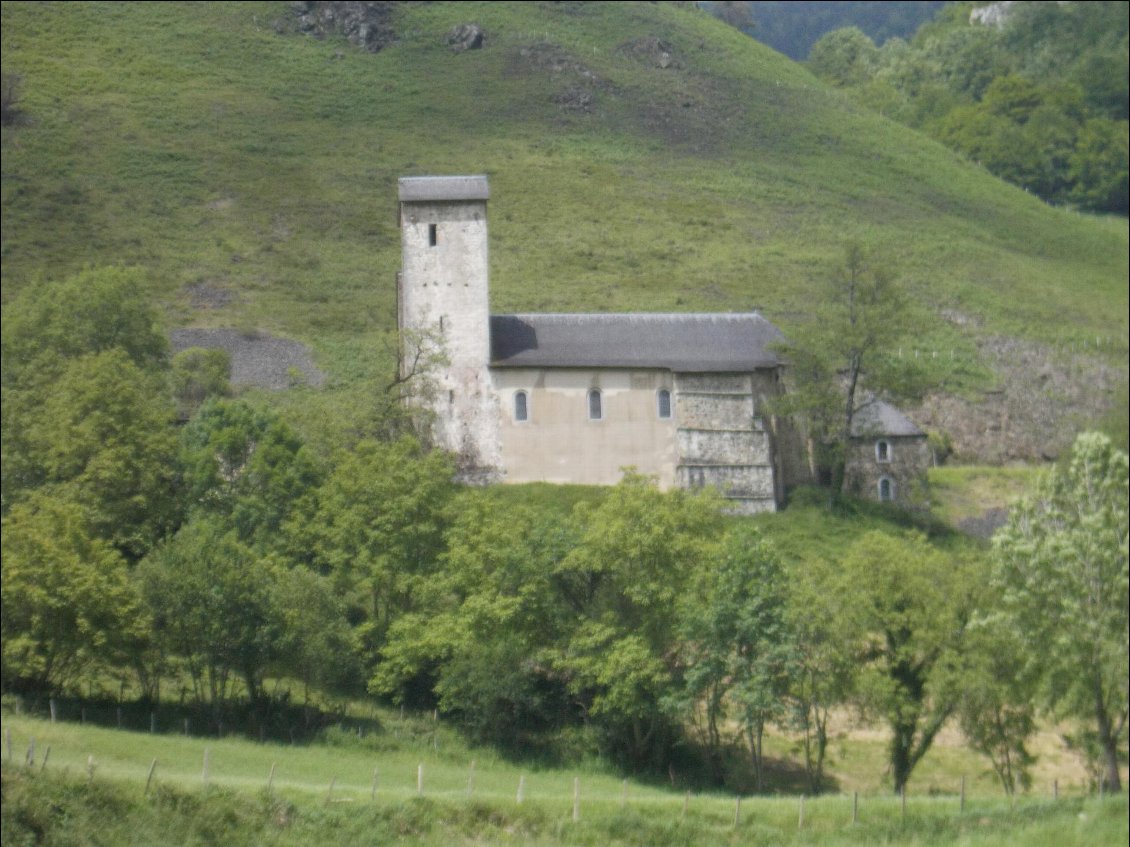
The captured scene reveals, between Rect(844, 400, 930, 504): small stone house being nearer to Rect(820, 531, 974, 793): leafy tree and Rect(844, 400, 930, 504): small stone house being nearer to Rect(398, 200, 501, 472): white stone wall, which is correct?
Rect(398, 200, 501, 472): white stone wall

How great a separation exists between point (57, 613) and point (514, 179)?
66862 millimetres

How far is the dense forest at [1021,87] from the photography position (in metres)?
139

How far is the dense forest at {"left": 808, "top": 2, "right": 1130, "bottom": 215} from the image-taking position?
456ft

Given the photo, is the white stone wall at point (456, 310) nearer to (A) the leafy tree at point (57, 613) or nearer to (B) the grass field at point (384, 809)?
(A) the leafy tree at point (57, 613)

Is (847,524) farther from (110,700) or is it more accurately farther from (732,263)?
(732,263)

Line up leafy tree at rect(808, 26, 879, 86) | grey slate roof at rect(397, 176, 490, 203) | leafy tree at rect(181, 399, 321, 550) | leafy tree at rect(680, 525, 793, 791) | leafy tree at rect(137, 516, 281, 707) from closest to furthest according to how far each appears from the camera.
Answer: leafy tree at rect(680, 525, 793, 791) → leafy tree at rect(137, 516, 281, 707) → leafy tree at rect(181, 399, 321, 550) → grey slate roof at rect(397, 176, 490, 203) → leafy tree at rect(808, 26, 879, 86)

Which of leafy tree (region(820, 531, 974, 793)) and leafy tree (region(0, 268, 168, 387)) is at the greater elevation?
leafy tree (region(0, 268, 168, 387))

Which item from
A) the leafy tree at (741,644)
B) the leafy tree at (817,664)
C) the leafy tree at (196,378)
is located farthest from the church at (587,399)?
the leafy tree at (817,664)

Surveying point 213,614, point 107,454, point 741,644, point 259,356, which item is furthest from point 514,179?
point 741,644

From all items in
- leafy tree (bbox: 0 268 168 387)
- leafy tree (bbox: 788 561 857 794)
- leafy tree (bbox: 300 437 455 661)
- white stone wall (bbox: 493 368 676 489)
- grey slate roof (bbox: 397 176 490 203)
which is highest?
grey slate roof (bbox: 397 176 490 203)

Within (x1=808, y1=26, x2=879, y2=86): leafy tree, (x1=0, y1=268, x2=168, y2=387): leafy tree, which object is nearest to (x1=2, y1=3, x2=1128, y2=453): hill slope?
(x1=0, y1=268, x2=168, y2=387): leafy tree

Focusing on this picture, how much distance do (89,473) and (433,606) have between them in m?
10.7

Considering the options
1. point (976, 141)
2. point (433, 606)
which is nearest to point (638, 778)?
point (433, 606)

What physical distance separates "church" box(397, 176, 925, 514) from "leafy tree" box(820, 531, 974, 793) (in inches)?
571
